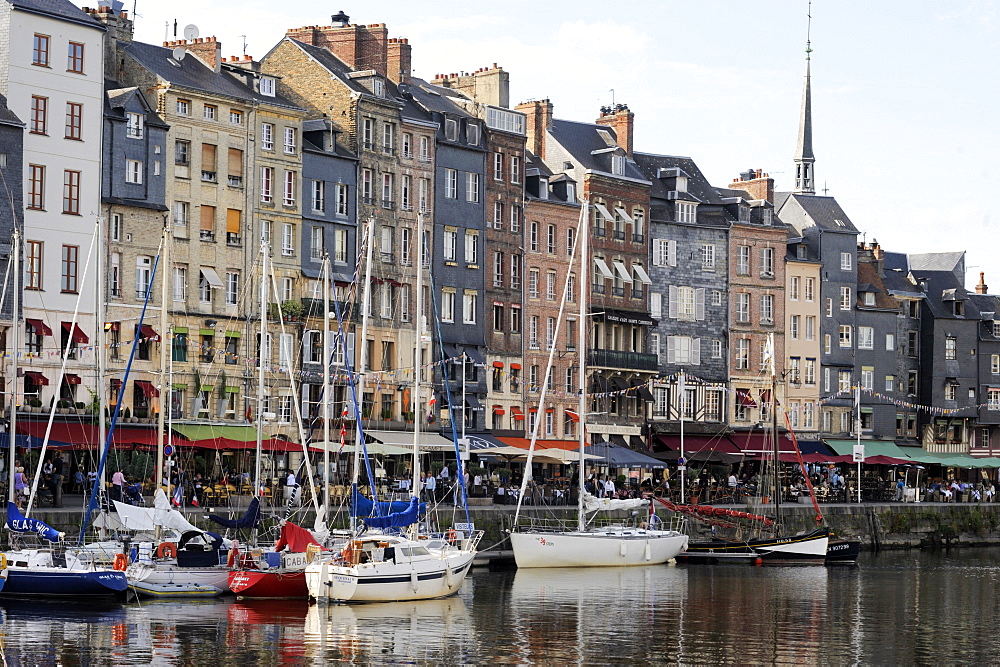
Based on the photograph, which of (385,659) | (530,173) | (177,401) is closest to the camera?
(385,659)

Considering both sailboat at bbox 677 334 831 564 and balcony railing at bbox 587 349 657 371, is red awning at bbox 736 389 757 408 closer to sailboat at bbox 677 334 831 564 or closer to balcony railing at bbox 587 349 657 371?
balcony railing at bbox 587 349 657 371

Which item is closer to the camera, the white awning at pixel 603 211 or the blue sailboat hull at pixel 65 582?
the blue sailboat hull at pixel 65 582

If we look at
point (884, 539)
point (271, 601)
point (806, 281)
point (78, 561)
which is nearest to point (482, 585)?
point (271, 601)

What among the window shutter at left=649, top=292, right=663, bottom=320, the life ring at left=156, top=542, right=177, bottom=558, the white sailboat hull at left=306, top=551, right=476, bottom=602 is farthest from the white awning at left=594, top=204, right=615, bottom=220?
the life ring at left=156, top=542, right=177, bottom=558

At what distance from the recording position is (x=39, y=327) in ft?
221

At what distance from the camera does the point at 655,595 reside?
55375 mm

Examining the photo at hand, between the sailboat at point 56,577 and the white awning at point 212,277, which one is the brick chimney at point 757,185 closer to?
the white awning at point 212,277

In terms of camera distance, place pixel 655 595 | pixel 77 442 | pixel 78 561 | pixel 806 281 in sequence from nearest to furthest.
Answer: pixel 78 561, pixel 655 595, pixel 77 442, pixel 806 281

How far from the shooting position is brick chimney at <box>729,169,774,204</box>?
4088 inches

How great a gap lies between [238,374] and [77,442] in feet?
39.1

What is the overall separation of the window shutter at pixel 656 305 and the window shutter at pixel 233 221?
26674 mm

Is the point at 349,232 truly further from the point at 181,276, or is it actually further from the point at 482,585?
the point at 482,585

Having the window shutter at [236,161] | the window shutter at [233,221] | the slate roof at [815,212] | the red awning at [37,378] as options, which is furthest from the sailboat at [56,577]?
the slate roof at [815,212]

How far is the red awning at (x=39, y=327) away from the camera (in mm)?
66938
